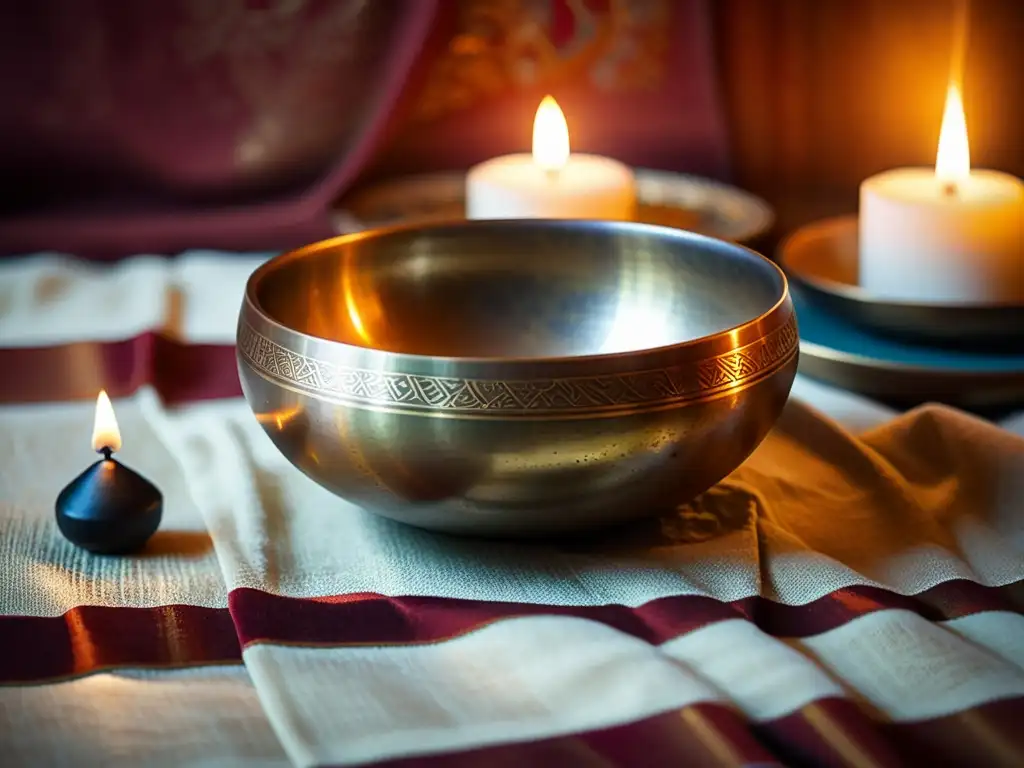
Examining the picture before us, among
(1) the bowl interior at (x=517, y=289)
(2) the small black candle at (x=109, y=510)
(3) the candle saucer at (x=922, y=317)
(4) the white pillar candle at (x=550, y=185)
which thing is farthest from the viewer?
(4) the white pillar candle at (x=550, y=185)

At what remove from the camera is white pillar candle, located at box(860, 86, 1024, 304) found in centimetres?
95

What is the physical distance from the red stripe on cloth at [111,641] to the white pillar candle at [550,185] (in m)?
0.48

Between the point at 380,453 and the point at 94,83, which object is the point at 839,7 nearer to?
the point at 94,83

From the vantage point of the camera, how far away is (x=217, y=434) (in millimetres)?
838

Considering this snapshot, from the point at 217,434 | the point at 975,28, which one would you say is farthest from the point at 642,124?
the point at 217,434

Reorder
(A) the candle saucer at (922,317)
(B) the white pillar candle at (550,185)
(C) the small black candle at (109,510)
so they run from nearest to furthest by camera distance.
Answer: (C) the small black candle at (109,510) < (A) the candle saucer at (922,317) < (B) the white pillar candle at (550,185)

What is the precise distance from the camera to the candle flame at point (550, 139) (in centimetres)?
108

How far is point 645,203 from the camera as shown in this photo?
1.30 m

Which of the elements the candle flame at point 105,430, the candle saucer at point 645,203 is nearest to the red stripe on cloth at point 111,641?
the candle flame at point 105,430

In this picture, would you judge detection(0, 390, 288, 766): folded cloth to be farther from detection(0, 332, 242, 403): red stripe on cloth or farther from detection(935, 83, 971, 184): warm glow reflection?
detection(935, 83, 971, 184): warm glow reflection

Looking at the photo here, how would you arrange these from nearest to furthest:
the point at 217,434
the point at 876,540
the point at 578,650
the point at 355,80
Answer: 1. the point at 578,650
2. the point at 876,540
3. the point at 217,434
4. the point at 355,80

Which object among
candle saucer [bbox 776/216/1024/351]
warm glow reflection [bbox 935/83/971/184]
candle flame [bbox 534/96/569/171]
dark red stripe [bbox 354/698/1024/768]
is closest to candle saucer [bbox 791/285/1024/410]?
candle saucer [bbox 776/216/1024/351]

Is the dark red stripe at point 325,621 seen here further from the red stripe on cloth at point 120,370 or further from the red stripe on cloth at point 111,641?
the red stripe on cloth at point 120,370

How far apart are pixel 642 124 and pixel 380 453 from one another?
844 millimetres
